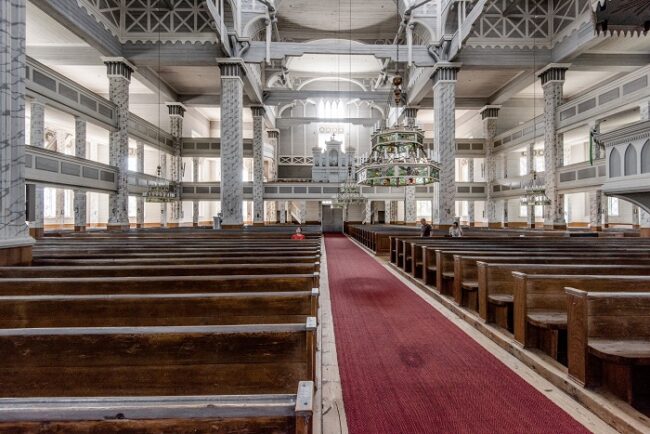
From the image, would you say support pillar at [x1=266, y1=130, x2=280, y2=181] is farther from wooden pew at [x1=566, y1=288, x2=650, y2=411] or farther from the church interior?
wooden pew at [x1=566, y1=288, x2=650, y2=411]

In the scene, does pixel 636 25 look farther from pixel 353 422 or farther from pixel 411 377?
pixel 353 422

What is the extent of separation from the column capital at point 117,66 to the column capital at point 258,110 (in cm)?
644

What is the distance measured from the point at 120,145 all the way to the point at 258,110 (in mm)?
7331

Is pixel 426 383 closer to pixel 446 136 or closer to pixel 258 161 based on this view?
pixel 446 136

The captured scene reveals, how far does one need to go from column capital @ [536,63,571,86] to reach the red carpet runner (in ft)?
43.7

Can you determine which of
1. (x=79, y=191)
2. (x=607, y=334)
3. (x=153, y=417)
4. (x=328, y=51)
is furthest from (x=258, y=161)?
(x=153, y=417)

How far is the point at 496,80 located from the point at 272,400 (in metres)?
19.0

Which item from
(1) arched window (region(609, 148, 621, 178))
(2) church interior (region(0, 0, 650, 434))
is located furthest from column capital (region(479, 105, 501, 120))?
(1) arched window (region(609, 148, 621, 178))

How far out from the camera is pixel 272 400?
1010mm

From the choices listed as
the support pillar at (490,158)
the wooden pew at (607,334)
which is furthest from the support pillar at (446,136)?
the wooden pew at (607,334)

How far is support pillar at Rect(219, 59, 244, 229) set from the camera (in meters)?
13.1

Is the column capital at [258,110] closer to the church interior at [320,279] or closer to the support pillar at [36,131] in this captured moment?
the church interior at [320,279]

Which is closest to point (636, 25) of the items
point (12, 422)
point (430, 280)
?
point (430, 280)

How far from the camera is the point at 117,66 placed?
13.1 metres
